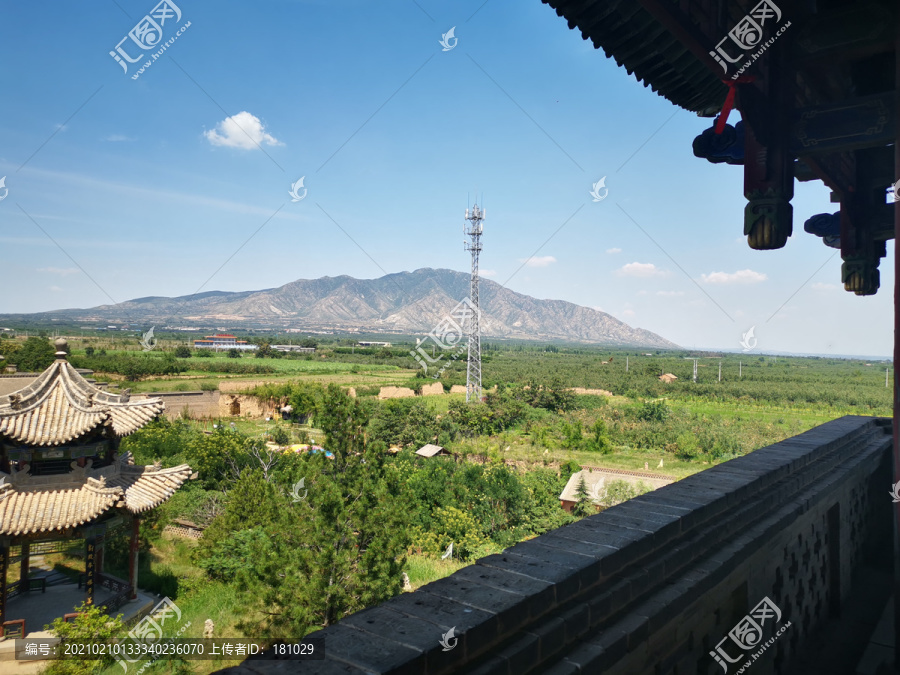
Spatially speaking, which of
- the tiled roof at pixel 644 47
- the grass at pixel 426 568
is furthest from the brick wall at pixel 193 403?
the tiled roof at pixel 644 47

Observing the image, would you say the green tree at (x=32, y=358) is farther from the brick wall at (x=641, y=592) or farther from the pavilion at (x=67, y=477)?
the brick wall at (x=641, y=592)

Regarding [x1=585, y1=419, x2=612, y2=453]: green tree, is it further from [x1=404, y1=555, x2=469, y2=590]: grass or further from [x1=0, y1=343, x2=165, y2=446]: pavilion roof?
[x1=0, y1=343, x2=165, y2=446]: pavilion roof

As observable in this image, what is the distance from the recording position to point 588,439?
960 inches

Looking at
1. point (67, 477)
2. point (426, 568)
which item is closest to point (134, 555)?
point (67, 477)

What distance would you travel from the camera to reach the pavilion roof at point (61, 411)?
6.88 metres

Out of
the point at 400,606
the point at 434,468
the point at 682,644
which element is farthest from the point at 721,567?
the point at 434,468

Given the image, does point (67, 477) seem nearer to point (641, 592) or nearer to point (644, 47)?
point (641, 592)

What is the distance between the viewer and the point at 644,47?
1976mm

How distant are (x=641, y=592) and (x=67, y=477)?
793 centimetres

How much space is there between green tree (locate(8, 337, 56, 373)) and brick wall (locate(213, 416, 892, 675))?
33245 millimetres

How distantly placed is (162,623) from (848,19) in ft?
32.1

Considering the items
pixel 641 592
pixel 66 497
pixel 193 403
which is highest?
pixel 641 592
